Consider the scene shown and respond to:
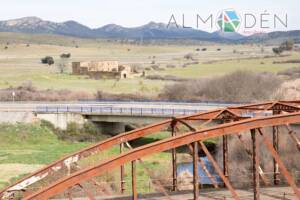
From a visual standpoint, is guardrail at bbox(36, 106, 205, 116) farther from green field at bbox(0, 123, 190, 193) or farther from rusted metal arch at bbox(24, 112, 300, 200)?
rusted metal arch at bbox(24, 112, 300, 200)

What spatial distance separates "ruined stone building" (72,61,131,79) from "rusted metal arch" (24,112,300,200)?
82.0m

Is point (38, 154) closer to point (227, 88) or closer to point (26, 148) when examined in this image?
point (26, 148)

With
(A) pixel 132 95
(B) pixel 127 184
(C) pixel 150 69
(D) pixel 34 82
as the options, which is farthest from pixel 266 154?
(C) pixel 150 69

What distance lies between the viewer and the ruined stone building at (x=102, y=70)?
3949 inches

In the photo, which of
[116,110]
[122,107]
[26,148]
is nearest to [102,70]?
[122,107]

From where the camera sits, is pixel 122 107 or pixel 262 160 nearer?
pixel 262 160

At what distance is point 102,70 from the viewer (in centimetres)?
10612

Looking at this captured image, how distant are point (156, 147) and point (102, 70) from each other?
90.4 meters

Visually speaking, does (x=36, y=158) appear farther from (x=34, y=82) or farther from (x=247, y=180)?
(x=34, y=82)

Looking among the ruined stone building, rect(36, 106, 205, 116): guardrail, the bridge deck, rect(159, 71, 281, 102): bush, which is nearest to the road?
rect(36, 106, 205, 116): guardrail

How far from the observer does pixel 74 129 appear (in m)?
58.4

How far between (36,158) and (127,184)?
11.0 metres

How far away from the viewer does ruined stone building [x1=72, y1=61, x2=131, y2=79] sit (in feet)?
329

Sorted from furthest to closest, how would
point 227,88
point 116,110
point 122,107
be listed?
point 227,88 → point 122,107 → point 116,110
